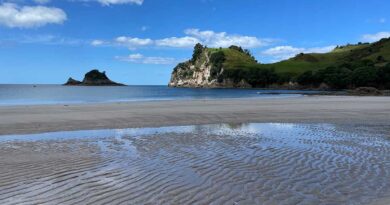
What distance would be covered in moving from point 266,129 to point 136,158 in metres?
9.89

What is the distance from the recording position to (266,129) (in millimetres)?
20500

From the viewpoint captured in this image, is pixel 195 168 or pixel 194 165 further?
pixel 194 165

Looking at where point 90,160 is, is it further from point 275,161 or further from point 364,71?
point 364,71

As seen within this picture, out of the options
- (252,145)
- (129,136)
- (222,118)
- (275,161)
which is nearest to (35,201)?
(275,161)

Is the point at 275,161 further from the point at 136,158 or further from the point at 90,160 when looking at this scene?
the point at 90,160

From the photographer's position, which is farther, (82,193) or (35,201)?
(82,193)

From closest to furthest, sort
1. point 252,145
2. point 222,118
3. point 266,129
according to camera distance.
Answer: point 252,145 → point 266,129 → point 222,118

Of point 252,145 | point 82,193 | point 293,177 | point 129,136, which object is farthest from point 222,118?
point 82,193

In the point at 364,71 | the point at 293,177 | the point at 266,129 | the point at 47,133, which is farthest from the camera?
the point at 364,71

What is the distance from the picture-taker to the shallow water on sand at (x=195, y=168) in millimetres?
7887

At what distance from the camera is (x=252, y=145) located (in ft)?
49.0

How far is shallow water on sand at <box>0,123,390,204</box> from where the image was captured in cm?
789

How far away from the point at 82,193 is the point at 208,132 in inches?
457

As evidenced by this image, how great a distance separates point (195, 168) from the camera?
10.7 meters
